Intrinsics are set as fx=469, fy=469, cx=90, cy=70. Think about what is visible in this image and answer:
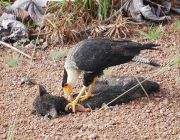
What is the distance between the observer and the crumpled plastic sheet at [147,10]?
6.57 meters

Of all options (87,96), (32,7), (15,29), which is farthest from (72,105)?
(32,7)

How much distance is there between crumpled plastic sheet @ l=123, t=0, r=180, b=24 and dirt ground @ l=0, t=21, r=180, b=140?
0.65 m

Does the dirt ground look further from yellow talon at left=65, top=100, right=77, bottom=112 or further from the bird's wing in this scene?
the bird's wing

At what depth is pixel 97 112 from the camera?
4395 mm

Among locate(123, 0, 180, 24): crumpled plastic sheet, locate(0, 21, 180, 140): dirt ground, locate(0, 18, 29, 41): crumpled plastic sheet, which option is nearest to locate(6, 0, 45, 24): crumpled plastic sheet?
locate(0, 18, 29, 41): crumpled plastic sheet

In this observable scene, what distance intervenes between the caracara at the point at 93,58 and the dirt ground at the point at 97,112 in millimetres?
333

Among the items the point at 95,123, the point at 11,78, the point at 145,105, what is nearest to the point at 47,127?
the point at 95,123

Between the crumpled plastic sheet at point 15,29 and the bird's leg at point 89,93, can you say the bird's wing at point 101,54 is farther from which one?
the crumpled plastic sheet at point 15,29

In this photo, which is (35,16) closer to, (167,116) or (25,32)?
(25,32)

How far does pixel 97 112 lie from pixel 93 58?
58 centimetres

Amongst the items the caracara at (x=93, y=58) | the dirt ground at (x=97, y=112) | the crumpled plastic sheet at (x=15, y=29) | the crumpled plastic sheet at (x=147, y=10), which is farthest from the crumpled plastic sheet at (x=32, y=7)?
the caracara at (x=93, y=58)

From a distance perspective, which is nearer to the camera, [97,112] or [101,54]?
[97,112]

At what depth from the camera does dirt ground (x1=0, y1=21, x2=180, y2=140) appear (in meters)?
3.93

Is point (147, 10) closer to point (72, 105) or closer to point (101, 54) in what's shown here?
point (101, 54)
